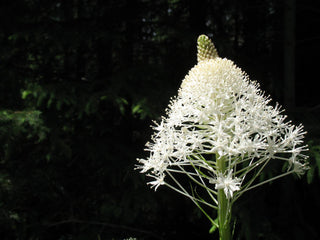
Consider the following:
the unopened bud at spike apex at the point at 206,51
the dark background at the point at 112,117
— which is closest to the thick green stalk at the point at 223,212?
→ the unopened bud at spike apex at the point at 206,51

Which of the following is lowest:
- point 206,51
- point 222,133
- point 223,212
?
point 223,212

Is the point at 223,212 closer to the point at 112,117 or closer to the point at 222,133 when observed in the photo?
the point at 222,133

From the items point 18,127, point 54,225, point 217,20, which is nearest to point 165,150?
point 18,127

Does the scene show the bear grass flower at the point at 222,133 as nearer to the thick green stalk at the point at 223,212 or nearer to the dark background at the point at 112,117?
the thick green stalk at the point at 223,212

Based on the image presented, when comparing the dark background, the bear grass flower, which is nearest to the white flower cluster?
the bear grass flower

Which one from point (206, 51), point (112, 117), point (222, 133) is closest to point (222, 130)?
point (222, 133)

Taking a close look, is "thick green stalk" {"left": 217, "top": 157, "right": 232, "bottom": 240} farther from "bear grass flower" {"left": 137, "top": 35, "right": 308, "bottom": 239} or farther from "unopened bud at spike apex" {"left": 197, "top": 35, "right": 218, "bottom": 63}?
"unopened bud at spike apex" {"left": 197, "top": 35, "right": 218, "bottom": 63}
